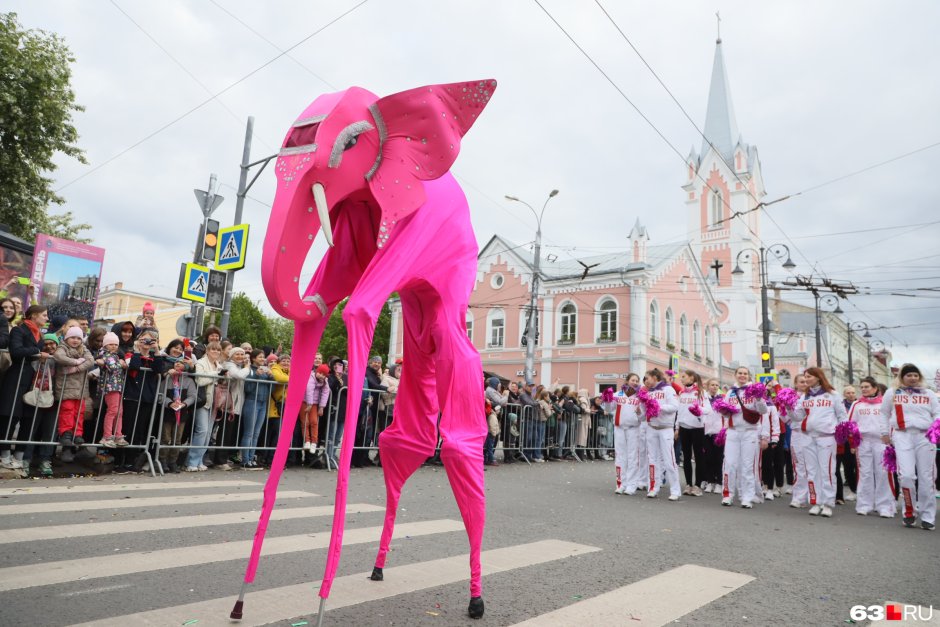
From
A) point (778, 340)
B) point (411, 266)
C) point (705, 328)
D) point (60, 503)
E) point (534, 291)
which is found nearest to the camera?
point (411, 266)

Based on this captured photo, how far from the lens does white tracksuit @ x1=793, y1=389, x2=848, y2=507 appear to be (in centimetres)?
913

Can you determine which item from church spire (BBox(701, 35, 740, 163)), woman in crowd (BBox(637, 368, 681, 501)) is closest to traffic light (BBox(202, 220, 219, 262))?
woman in crowd (BBox(637, 368, 681, 501))

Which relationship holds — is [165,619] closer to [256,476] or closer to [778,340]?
[256,476]

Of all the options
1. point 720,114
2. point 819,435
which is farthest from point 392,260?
point 720,114

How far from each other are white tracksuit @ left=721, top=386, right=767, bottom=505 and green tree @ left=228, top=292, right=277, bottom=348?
46.8 meters

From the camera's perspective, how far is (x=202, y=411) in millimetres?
8914

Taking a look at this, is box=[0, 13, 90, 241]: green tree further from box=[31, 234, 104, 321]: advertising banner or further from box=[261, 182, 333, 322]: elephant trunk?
box=[261, 182, 333, 322]: elephant trunk

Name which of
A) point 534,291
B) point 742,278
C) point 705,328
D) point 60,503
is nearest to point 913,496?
point 60,503

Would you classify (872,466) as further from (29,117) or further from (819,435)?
(29,117)

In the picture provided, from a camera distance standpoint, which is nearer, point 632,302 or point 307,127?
Answer: point 307,127

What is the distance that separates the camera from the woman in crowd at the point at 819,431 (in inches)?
354

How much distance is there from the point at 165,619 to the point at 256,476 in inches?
237

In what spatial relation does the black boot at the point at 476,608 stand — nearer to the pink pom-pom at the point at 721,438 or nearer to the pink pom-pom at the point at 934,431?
the pink pom-pom at the point at 934,431

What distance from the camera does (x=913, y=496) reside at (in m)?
8.05
